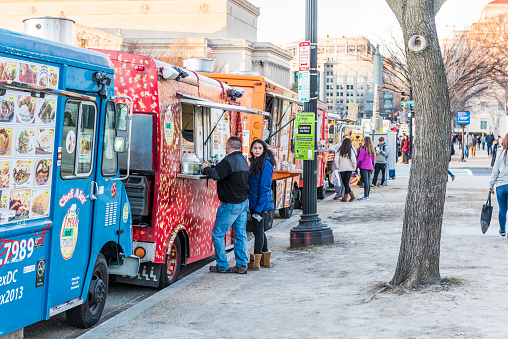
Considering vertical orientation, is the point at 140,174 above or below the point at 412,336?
above

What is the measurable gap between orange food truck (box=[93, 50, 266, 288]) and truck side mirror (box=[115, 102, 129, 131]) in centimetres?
104

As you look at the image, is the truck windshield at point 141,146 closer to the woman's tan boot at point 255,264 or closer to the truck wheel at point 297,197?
the woman's tan boot at point 255,264

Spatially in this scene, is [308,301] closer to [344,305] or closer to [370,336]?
[344,305]

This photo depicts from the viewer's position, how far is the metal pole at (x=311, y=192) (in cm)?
1134

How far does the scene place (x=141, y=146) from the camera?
8.22m

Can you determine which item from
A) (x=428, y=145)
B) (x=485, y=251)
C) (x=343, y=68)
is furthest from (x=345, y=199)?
(x=343, y=68)

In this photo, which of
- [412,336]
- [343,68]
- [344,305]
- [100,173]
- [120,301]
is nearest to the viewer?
[412,336]

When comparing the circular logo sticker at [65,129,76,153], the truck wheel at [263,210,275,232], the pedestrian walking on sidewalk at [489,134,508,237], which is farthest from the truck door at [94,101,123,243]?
the truck wheel at [263,210,275,232]

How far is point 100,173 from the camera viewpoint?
684cm

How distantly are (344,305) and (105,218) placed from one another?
8.36ft

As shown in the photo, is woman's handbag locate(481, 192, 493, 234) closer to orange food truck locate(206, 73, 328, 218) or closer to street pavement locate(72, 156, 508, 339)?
street pavement locate(72, 156, 508, 339)

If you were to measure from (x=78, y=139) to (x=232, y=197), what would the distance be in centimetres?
310

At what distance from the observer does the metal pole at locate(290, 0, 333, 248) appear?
1134 cm

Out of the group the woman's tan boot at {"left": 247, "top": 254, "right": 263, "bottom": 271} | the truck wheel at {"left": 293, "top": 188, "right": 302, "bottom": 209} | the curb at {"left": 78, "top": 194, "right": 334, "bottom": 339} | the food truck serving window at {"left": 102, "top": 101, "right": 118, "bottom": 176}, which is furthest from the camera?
the truck wheel at {"left": 293, "top": 188, "right": 302, "bottom": 209}
